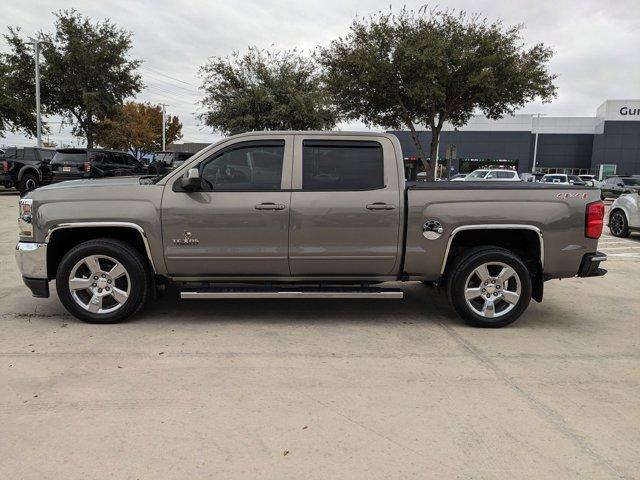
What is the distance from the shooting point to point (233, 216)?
4988mm

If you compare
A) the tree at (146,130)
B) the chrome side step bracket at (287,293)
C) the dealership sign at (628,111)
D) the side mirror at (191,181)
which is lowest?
the chrome side step bracket at (287,293)

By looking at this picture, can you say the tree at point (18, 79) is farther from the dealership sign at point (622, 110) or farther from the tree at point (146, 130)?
the dealership sign at point (622, 110)

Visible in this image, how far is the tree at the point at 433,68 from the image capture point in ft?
64.9

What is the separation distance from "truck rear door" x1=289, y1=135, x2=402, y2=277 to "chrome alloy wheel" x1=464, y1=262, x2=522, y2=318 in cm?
81

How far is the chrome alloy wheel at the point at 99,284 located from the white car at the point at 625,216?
39.5 ft

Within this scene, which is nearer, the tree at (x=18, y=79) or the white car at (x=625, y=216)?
the white car at (x=625, y=216)

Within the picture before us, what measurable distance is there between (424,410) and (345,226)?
6.70 feet

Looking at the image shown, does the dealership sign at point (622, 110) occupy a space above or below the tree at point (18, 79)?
above

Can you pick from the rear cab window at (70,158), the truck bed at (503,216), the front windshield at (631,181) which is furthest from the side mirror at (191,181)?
the front windshield at (631,181)

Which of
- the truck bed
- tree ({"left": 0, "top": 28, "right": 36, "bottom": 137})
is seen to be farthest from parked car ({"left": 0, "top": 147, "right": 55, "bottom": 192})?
the truck bed

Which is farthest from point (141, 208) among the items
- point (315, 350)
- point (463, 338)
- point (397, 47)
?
point (397, 47)

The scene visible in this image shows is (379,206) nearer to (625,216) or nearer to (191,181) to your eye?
(191,181)

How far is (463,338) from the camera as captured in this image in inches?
195

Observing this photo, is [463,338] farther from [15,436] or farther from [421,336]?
[15,436]
